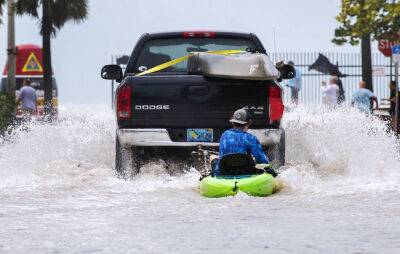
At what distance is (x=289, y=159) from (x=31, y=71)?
28.0 m

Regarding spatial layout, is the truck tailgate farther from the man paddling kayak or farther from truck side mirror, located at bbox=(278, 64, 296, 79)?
truck side mirror, located at bbox=(278, 64, 296, 79)

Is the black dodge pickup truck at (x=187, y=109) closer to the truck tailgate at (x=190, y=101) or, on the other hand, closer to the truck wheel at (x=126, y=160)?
the truck tailgate at (x=190, y=101)

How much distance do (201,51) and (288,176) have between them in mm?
2237

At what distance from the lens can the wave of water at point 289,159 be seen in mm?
15461

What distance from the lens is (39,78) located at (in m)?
46.5

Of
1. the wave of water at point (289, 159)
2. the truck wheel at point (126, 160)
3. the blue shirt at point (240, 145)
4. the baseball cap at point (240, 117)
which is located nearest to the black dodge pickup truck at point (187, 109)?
the truck wheel at point (126, 160)

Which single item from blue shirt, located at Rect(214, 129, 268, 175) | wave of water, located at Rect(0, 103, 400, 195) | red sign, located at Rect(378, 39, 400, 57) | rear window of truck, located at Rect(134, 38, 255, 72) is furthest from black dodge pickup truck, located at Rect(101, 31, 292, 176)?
red sign, located at Rect(378, 39, 400, 57)

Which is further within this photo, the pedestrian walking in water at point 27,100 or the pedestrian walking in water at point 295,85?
the pedestrian walking in water at point 295,85

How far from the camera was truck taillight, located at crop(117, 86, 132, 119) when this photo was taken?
15.2 meters

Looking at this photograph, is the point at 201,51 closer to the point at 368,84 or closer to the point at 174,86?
the point at 174,86

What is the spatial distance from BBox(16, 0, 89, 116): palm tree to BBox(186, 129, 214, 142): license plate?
27734 mm

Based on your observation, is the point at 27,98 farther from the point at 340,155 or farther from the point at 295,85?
the point at 340,155

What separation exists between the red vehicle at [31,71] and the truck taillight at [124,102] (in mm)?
25785

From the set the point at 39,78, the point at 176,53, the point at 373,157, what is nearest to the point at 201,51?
the point at 176,53
